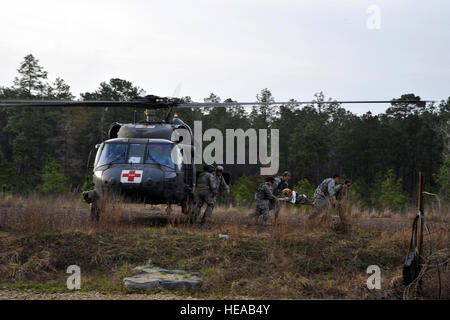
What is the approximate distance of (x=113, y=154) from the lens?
39.5 ft

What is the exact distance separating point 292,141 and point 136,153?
42.3m

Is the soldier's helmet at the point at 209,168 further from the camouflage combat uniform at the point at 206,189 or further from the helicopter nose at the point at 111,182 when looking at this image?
the helicopter nose at the point at 111,182

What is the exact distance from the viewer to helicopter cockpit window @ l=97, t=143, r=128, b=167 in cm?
1191

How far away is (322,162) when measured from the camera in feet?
172

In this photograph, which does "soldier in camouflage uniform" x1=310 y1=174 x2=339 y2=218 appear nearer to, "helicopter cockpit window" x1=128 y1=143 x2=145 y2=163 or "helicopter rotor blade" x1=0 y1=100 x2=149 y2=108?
"helicopter cockpit window" x1=128 y1=143 x2=145 y2=163

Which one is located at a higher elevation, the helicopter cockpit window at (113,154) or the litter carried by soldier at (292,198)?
the helicopter cockpit window at (113,154)

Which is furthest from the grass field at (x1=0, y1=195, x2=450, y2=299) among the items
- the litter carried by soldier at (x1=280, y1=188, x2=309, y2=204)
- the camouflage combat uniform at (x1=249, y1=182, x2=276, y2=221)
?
the camouflage combat uniform at (x1=249, y1=182, x2=276, y2=221)

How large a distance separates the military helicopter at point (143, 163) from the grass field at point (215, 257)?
2.08 ft

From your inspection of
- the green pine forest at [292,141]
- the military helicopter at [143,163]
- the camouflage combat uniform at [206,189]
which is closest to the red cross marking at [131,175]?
the military helicopter at [143,163]

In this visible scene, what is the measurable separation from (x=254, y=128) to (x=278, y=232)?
48.1 metres

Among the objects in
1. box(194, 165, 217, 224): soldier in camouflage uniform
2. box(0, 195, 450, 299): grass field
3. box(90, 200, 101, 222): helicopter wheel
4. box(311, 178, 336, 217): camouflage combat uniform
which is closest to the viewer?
box(0, 195, 450, 299): grass field

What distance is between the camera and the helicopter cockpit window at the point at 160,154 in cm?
1195
